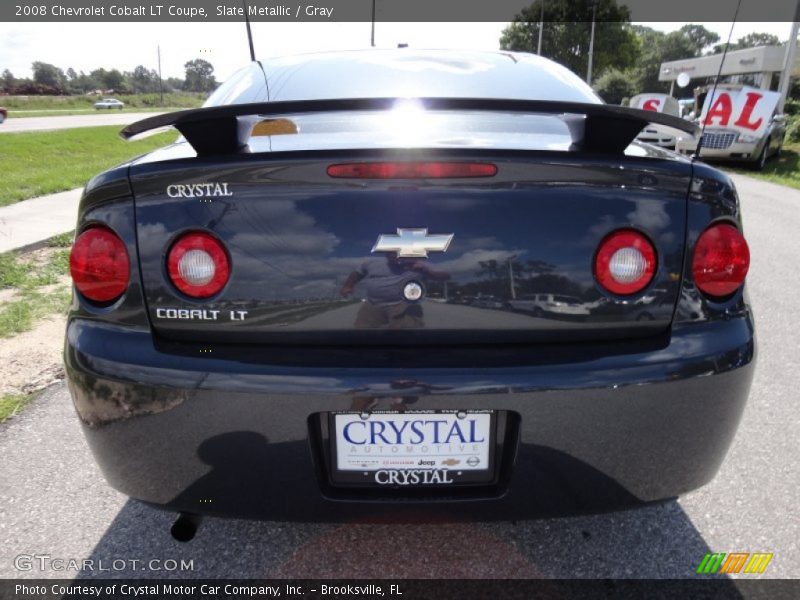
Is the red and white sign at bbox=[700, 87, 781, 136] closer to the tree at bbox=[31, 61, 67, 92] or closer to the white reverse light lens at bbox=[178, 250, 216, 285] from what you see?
the white reverse light lens at bbox=[178, 250, 216, 285]

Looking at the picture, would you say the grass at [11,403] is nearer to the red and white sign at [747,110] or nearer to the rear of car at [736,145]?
the rear of car at [736,145]

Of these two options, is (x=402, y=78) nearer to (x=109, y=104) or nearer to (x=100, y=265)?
(x=100, y=265)

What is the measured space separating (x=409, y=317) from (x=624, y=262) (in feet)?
1.74

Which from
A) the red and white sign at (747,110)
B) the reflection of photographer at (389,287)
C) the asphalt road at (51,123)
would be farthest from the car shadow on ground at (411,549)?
the asphalt road at (51,123)

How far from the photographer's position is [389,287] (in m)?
1.49

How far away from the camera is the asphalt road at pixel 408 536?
1.90 meters

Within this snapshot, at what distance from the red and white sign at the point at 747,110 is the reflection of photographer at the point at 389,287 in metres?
14.6

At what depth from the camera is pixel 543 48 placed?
51250 millimetres

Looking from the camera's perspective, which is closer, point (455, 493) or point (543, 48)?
point (455, 493)

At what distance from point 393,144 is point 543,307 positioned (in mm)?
527

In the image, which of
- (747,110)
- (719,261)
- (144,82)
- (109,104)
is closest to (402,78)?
(719,261)

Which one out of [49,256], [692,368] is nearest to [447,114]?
[692,368]

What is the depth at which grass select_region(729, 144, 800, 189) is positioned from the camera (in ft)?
43.2

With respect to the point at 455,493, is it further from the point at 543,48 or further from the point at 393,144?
the point at 543,48
